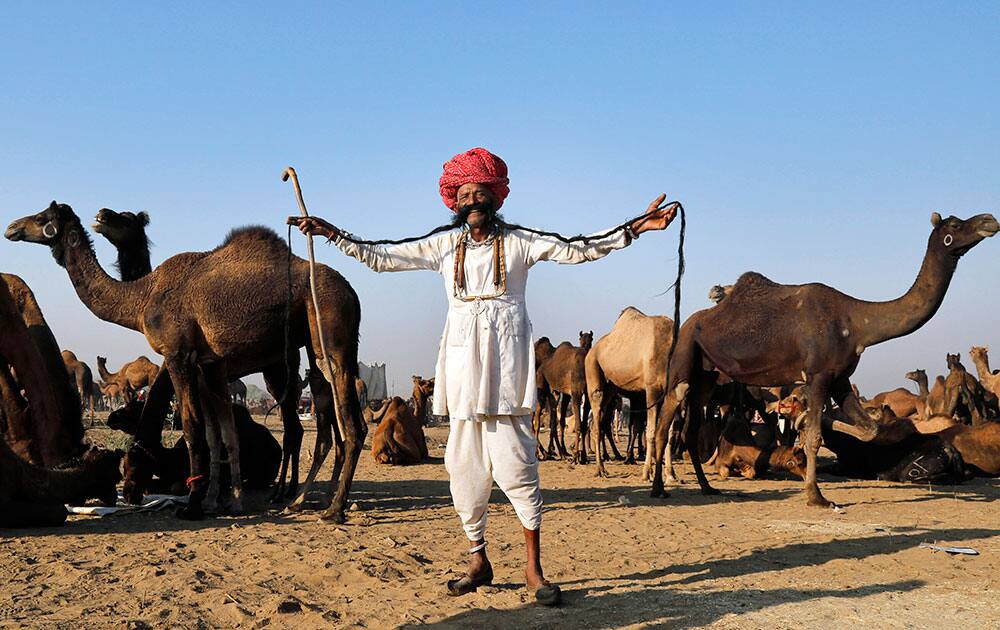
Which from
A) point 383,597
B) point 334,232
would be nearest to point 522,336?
point 334,232

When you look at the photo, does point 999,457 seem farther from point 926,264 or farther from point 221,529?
point 221,529

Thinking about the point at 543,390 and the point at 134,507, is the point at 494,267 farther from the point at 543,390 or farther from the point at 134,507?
the point at 543,390

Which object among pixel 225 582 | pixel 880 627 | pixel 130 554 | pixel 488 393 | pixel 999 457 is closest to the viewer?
pixel 880 627

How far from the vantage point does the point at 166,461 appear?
10008 millimetres

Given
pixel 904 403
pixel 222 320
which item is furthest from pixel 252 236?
pixel 904 403

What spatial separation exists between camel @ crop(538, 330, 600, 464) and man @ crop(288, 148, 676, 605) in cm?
1181

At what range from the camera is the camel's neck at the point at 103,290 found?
931cm

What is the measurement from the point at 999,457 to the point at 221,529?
11422mm

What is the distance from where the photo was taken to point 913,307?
9953 millimetres

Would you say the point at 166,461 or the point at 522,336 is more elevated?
the point at 522,336

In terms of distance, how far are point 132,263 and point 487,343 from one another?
6834mm

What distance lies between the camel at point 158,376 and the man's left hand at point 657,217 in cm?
550

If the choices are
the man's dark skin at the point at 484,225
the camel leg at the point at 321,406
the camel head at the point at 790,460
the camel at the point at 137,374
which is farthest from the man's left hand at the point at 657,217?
the camel at the point at 137,374

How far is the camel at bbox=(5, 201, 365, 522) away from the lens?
8648 mm
